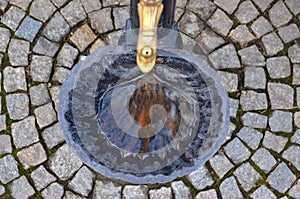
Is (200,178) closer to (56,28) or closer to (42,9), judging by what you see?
(56,28)

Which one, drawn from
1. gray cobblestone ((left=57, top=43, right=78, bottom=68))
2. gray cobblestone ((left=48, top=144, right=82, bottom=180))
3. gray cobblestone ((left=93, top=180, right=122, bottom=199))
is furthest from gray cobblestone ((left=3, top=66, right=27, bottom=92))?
gray cobblestone ((left=93, top=180, right=122, bottom=199))

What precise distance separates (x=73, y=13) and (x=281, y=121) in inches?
68.5

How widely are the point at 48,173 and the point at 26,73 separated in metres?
0.75

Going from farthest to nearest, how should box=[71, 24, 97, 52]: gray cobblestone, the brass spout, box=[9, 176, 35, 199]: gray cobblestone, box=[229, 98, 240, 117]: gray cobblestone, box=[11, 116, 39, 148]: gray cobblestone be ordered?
1. box=[71, 24, 97, 52]: gray cobblestone
2. box=[229, 98, 240, 117]: gray cobblestone
3. box=[11, 116, 39, 148]: gray cobblestone
4. box=[9, 176, 35, 199]: gray cobblestone
5. the brass spout

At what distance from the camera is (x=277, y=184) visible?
3.54 meters

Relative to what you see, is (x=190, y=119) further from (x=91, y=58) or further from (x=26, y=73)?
(x=26, y=73)

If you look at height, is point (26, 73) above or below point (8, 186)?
above

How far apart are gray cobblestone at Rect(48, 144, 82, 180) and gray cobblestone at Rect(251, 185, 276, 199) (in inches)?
48.3

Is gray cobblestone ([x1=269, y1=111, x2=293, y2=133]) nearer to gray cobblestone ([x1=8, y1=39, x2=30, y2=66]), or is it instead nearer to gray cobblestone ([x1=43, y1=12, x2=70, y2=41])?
gray cobblestone ([x1=43, y1=12, x2=70, y2=41])

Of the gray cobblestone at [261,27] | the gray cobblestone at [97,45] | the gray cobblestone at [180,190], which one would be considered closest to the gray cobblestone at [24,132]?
the gray cobblestone at [97,45]

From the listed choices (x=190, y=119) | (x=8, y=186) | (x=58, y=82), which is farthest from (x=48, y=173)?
(x=190, y=119)

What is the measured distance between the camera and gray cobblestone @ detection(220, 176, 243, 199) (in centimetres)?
352

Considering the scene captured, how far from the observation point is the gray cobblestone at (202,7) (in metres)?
3.89

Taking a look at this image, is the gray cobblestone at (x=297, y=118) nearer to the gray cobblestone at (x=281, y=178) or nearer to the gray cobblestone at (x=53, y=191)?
the gray cobblestone at (x=281, y=178)
